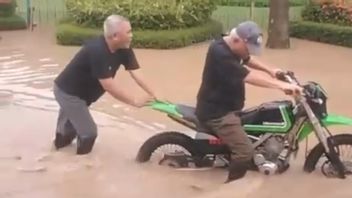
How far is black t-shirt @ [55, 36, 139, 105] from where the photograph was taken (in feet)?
23.6

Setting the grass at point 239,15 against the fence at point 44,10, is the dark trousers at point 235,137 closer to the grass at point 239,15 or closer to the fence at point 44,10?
the grass at point 239,15

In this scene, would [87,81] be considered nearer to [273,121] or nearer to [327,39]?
[273,121]

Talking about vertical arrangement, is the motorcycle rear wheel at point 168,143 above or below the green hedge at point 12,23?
below

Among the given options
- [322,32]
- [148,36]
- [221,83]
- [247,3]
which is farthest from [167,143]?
[247,3]

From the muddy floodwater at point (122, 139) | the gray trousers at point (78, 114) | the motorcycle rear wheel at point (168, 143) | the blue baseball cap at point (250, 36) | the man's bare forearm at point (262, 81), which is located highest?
the blue baseball cap at point (250, 36)

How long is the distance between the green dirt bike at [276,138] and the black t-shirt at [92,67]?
52 cm

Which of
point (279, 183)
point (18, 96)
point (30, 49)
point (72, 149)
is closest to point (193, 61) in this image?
point (30, 49)

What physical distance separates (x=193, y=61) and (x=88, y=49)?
6.19m

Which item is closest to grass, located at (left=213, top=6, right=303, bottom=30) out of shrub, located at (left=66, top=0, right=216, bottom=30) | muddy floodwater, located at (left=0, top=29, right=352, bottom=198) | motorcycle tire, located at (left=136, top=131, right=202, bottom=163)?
shrub, located at (left=66, top=0, right=216, bottom=30)

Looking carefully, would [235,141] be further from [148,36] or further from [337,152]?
[148,36]

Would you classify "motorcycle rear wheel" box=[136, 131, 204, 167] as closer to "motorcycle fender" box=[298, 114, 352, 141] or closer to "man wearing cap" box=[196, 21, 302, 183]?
"man wearing cap" box=[196, 21, 302, 183]

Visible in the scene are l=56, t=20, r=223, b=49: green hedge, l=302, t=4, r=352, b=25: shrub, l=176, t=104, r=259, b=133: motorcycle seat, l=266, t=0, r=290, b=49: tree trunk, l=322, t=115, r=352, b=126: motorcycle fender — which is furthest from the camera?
l=302, t=4, r=352, b=25: shrub

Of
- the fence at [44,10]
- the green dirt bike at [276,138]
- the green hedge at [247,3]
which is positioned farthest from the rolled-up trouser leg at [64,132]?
the green hedge at [247,3]

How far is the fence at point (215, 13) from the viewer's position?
716 inches
